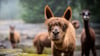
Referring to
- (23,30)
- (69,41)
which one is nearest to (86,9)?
(69,41)

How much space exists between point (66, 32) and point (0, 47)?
29.2 inches

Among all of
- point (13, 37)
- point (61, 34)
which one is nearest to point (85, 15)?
point (61, 34)

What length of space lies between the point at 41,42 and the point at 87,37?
437 millimetres

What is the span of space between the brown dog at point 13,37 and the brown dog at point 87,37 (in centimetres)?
63

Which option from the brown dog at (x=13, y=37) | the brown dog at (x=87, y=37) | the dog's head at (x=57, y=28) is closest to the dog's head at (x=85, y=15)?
the brown dog at (x=87, y=37)

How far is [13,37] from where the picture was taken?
253cm

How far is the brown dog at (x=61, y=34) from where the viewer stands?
6.92ft

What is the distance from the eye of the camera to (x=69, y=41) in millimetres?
2250

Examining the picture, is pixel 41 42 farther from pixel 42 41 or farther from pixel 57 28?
pixel 57 28

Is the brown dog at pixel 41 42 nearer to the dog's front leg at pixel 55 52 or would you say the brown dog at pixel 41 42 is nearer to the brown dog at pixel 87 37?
the dog's front leg at pixel 55 52

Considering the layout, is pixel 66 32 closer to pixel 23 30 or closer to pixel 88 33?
pixel 88 33

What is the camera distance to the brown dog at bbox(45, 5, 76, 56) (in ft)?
6.92

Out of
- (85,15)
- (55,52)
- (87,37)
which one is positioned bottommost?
(55,52)

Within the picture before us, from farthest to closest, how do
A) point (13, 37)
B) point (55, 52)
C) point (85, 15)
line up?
point (13, 37) → point (85, 15) → point (55, 52)
